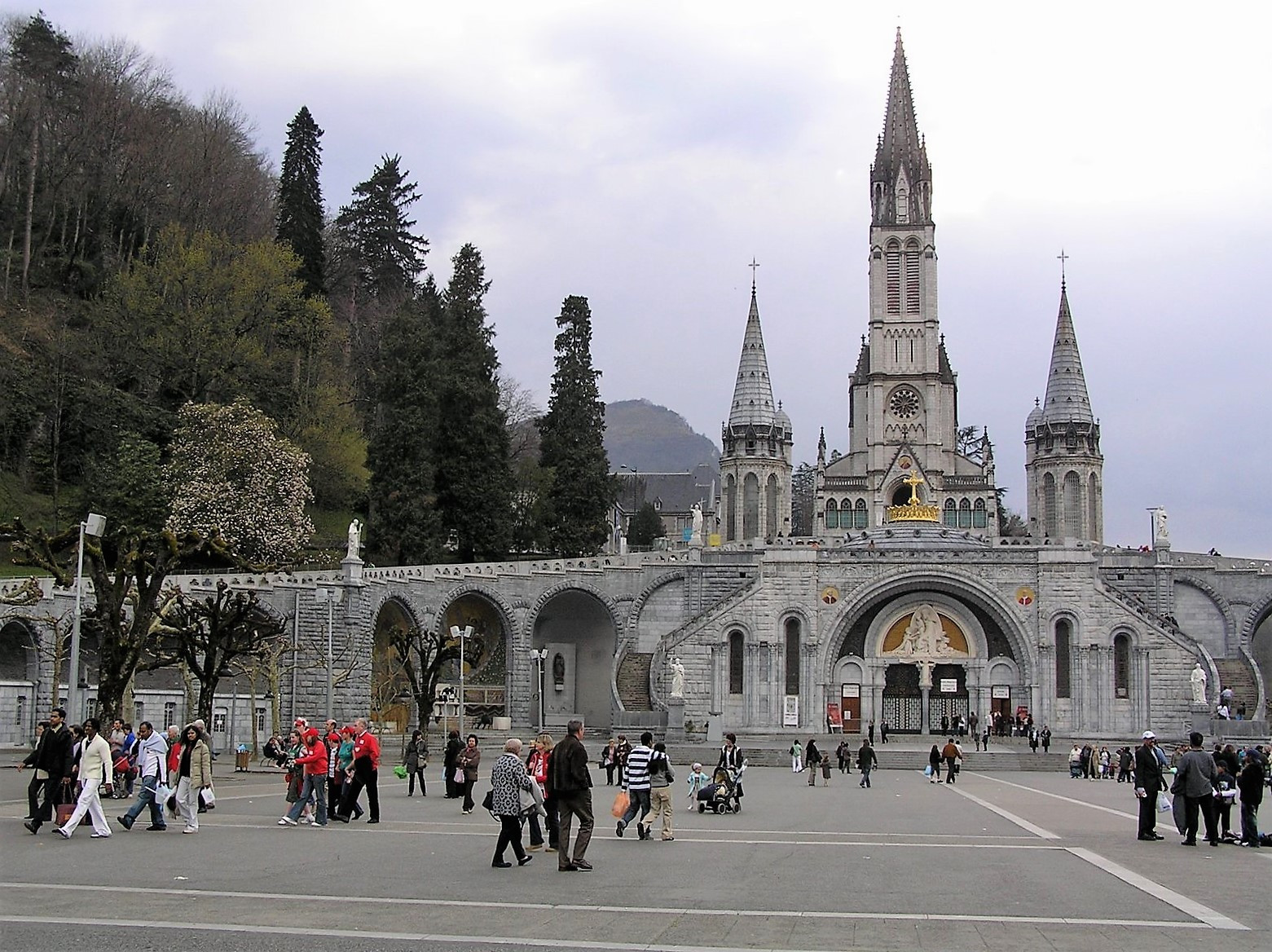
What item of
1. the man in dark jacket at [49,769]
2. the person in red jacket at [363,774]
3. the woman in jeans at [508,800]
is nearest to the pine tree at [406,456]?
the person in red jacket at [363,774]

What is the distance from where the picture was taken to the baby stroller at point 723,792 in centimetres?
2414

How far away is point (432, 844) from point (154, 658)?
23997 millimetres

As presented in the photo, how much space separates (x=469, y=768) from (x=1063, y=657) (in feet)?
132

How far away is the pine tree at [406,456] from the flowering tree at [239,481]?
4933mm

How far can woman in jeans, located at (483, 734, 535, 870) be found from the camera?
14.7 metres

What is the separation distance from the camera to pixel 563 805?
584 inches

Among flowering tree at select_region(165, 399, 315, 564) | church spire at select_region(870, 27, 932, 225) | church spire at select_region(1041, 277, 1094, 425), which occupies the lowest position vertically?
flowering tree at select_region(165, 399, 315, 564)

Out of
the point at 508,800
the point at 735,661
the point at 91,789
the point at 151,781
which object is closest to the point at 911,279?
the point at 735,661

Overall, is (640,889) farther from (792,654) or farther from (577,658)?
(577,658)

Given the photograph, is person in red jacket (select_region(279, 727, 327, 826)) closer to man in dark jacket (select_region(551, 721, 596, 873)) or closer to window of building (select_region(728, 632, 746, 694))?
man in dark jacket (select_region(551, 721, 596, 873))

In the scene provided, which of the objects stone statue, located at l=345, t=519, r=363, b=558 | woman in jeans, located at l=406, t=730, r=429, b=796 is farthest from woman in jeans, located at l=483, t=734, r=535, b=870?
stone statue, located at l=345, t=519, r=363, b=558

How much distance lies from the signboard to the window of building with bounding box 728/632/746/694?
145 inches

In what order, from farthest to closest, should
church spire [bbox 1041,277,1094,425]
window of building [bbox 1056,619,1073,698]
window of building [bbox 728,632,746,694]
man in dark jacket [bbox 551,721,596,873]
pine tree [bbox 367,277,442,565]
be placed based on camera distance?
church spire [bbox 1041,277,1094,425], window of building [bbox 728,632,746,694], pine tree [bbox 367,277,442,565], window of building [bbox 1056,619,1073,698], man in dark jacket [bbox 551,721,596,873]

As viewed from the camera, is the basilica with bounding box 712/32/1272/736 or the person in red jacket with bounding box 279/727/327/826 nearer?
the person in red jacket with bounding box 279/727/327/826
